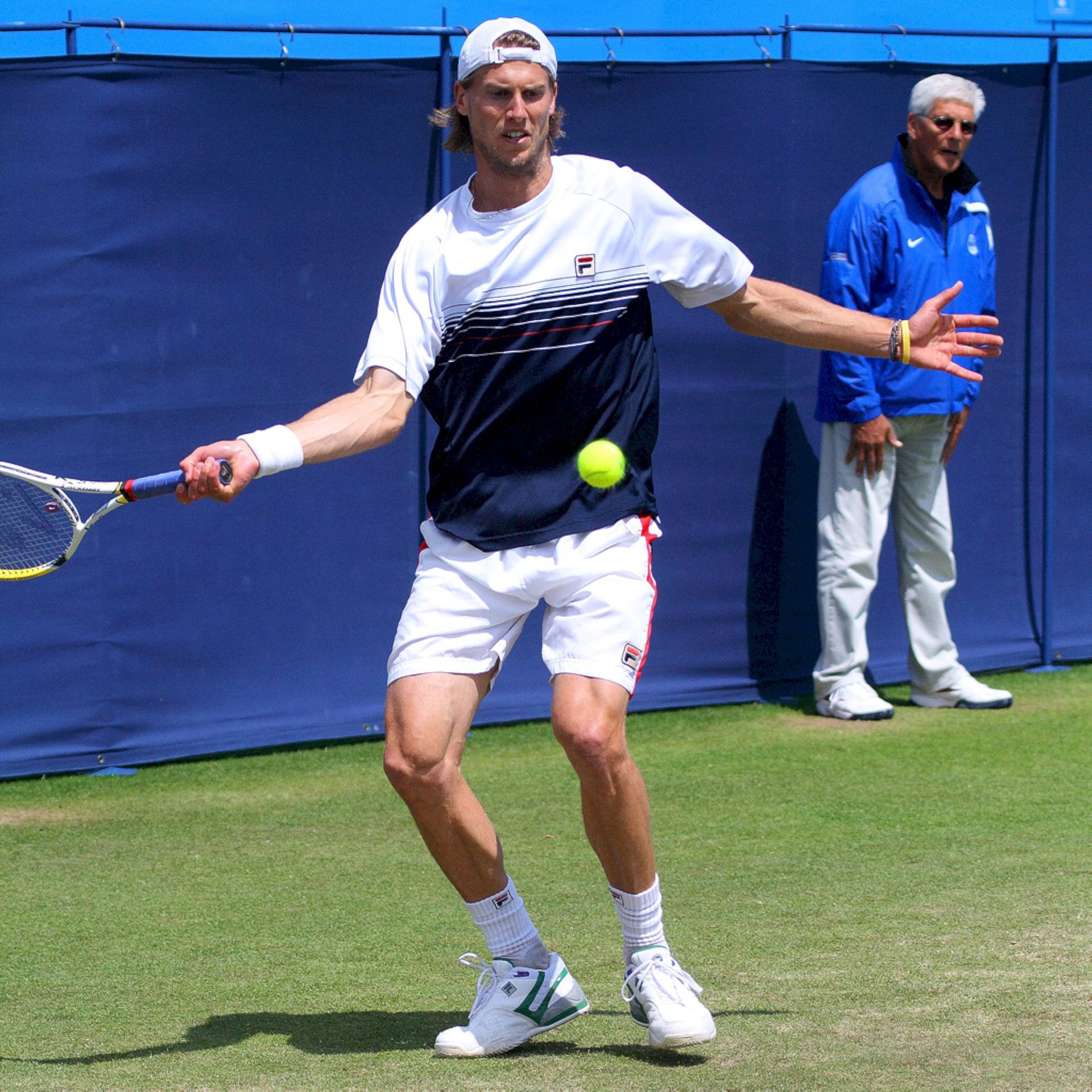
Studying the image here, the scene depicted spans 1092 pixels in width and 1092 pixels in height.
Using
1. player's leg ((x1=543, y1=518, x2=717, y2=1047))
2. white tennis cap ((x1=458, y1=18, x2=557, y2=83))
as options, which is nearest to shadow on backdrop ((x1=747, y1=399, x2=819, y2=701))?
player's leg ((x1=543, y1=518, x2=717, y2=1047))

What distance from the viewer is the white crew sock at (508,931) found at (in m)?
3.68

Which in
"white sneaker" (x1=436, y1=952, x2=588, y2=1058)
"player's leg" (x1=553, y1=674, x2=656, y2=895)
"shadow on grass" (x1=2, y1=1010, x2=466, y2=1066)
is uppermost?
"player's leg" (x1=553, y1=674, x2=656, y2=895)

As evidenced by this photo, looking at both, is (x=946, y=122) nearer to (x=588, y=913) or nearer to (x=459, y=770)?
(x=588, y=913)

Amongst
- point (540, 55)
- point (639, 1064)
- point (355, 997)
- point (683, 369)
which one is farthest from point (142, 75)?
point (639, 1064)

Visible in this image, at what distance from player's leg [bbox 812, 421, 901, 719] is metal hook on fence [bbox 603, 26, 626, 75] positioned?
1715 mm

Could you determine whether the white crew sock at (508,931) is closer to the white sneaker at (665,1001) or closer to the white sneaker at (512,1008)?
the white sneaker at (512,1008)

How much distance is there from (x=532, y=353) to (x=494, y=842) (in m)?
1.07

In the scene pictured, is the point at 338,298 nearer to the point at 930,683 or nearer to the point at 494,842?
the point at 930,683

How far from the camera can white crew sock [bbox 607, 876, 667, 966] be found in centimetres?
362

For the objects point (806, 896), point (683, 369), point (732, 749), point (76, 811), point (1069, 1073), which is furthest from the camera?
point (683, 369)

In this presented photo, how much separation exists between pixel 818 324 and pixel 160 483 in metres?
1.54

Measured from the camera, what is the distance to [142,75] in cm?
626

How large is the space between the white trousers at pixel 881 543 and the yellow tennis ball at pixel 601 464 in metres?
3.44

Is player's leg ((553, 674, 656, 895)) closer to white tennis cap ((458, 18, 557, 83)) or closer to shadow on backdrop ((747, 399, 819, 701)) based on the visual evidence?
white tennis cap ((458, 18, 557, 83))
